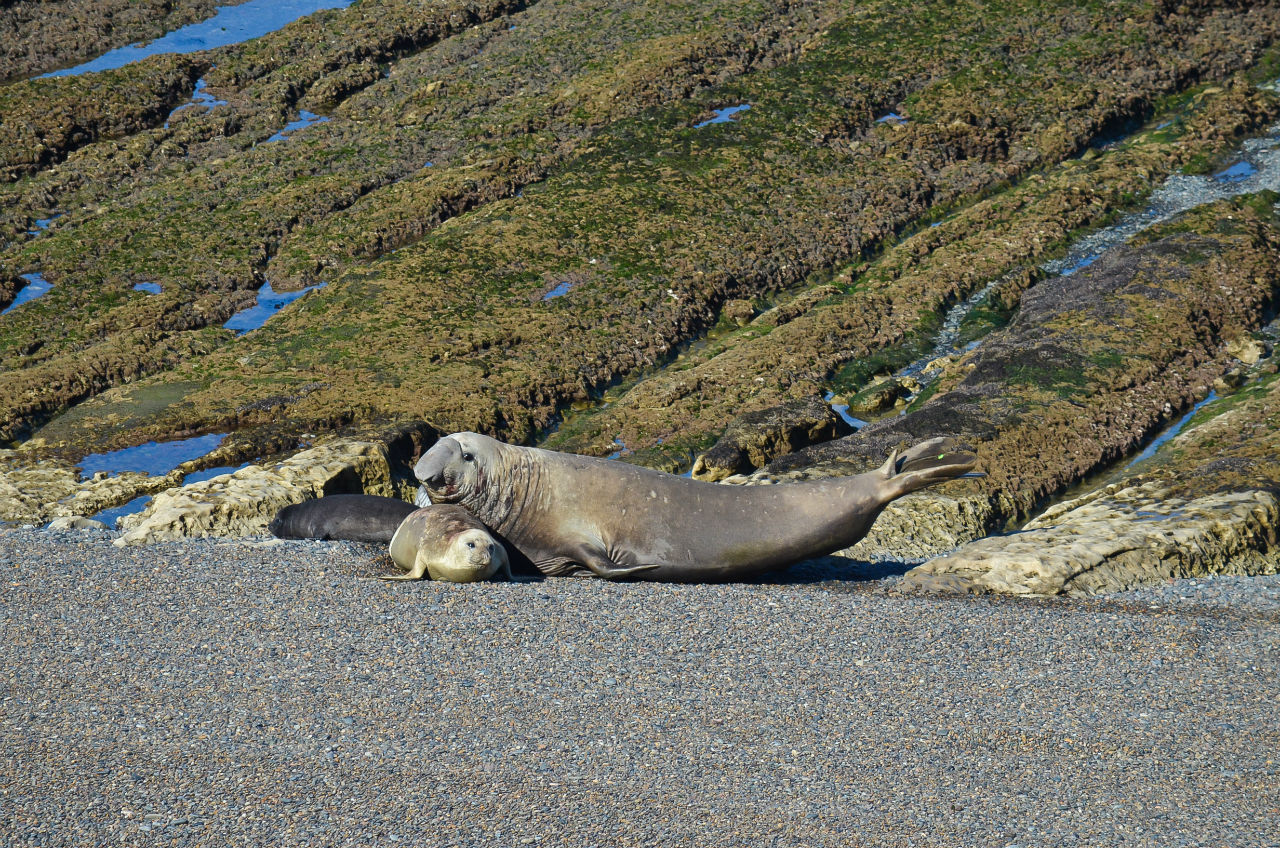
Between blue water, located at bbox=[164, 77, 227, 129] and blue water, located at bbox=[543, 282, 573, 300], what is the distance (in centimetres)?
1032

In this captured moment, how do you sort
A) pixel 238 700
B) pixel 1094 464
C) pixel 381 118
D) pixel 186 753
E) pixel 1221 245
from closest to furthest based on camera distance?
pixel 186 753, pixel 238 700, pixel 1094 464, pixel 1221 245, pixel 381 118

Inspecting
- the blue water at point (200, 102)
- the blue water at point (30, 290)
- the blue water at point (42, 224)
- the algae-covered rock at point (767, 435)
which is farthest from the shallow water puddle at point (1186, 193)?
the blue water at point (42, 224)

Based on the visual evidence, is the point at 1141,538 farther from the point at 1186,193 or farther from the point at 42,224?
the point at 42,224

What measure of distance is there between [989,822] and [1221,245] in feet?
49.0

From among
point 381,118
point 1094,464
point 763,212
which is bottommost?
point 1094,464

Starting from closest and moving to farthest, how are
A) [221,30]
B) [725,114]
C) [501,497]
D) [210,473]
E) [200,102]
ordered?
[501,497] → [210,473] → [725,114] → [200,102] → [221,30]

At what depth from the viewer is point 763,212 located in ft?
68.7

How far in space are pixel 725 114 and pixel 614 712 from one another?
18857mm

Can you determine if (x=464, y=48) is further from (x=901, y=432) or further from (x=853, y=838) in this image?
(x=853, y=838)

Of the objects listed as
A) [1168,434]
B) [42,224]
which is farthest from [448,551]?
[42,224]

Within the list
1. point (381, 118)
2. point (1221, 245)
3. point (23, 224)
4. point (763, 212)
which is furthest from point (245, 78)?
point (1221, 245)

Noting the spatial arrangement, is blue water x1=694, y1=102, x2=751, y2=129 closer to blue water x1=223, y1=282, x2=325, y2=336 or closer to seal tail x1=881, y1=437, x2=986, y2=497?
blue water x1=223, y1=282, x2=325, y2=336

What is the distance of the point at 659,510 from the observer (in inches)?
380

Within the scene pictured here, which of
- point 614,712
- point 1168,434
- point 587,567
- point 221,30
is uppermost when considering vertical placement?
point 221,30
